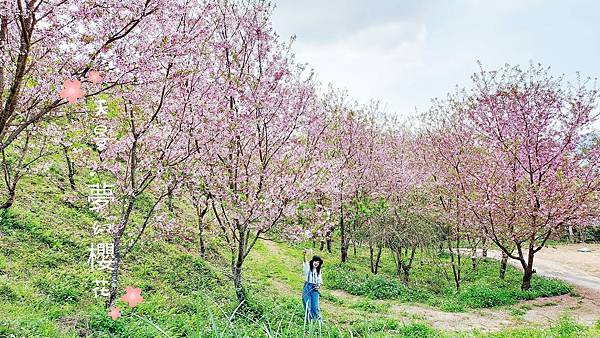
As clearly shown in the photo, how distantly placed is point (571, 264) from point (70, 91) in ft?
62.9

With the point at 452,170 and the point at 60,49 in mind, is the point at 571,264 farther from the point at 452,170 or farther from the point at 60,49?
the point at 60,49

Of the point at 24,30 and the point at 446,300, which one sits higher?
the point at 24,30

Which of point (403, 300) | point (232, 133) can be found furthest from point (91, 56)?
point (403, 300)

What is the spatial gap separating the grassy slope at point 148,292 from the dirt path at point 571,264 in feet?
13.6

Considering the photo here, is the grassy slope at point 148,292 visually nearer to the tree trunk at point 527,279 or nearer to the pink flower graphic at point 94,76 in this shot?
the tree trunk at point 527,279

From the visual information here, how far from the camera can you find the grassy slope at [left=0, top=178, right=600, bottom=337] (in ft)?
16.8

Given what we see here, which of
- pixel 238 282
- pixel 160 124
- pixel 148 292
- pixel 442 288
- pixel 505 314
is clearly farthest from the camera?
pixel 442 288

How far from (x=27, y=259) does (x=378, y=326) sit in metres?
5.37

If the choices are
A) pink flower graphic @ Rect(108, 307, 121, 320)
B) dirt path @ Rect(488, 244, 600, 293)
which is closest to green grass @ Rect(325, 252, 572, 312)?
dirt path @ Rect(488, 244, 600, 293)

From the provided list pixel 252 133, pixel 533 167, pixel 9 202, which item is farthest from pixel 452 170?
pixel 9 202

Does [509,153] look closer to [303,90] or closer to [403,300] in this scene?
[403,300]

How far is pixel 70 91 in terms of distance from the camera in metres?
3.37

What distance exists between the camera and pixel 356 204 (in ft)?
47.2

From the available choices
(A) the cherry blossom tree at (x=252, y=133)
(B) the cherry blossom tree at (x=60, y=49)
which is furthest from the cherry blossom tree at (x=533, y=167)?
(B) the cherry blossom tree at (x=60, y=49)
